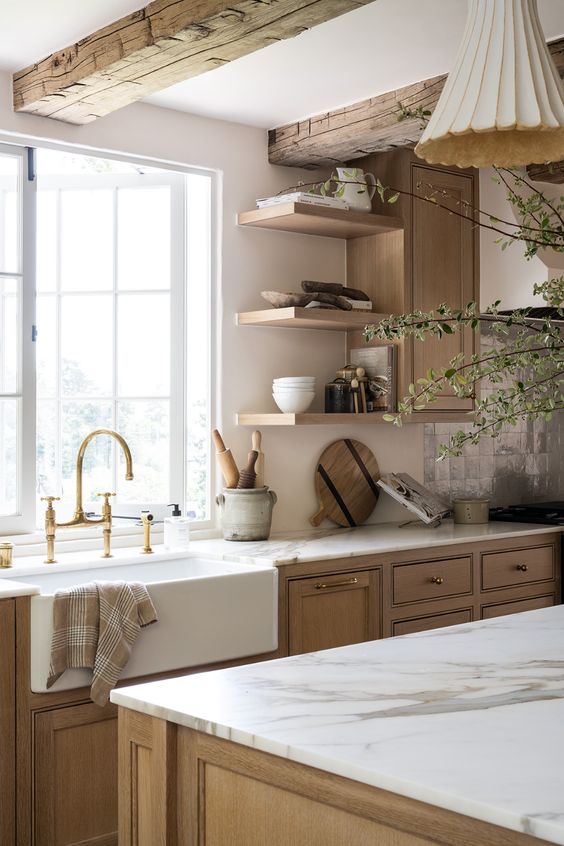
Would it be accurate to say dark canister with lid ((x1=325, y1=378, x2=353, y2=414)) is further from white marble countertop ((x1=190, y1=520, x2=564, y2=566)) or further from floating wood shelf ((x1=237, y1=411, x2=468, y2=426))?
white marble countertop ((x1=190, y1=520, x2=564, y2=566))

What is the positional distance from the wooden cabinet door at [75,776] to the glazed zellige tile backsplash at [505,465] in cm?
240

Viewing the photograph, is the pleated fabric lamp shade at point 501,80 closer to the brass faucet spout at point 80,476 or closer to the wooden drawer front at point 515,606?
the brass faucet spout at point 80,476

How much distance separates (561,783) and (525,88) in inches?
34.4

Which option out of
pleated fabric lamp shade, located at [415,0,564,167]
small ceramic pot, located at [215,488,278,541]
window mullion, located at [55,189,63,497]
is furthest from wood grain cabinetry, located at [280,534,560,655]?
pleated fabric lamp shade, located at [415,0,564,167]

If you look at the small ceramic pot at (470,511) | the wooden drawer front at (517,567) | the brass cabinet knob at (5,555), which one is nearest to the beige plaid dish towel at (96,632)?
the brass cabinet knob at (5,555)

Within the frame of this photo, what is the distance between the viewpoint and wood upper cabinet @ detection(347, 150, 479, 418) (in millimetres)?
4398

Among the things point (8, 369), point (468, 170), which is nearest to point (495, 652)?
point (8, 369)

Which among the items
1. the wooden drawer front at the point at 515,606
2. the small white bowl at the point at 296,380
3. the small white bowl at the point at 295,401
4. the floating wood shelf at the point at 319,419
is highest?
the small white bowl at the point at 296,380

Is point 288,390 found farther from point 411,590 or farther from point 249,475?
point 411,590

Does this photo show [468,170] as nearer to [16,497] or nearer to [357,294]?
[357,294]

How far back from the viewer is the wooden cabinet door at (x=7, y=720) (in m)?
2.89

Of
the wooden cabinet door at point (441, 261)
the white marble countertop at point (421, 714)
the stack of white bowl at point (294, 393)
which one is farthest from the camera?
the wooden cabinet door at point (441, 261)

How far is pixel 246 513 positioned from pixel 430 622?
856 millimetres

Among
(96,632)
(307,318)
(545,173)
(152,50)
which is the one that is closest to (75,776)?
(96,632)
